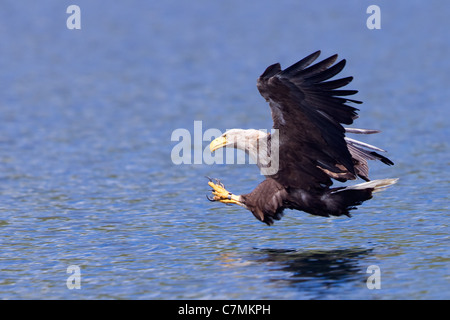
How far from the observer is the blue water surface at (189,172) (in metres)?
11.2

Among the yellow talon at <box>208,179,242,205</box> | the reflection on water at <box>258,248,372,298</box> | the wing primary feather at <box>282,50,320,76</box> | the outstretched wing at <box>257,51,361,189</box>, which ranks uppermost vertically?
the wing primary feather at <box>282,50,320,76</box>

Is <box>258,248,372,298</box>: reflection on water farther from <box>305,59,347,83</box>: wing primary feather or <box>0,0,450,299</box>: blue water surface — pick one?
<box>305,59,347,83</box>: wing primary feather

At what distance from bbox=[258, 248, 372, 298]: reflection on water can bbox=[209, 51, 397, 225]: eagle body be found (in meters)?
0.57

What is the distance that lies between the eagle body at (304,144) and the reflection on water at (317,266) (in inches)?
22.4

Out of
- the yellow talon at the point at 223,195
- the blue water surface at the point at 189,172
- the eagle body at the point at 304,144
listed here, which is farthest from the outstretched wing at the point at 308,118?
the blue water surface at the point at 189,172

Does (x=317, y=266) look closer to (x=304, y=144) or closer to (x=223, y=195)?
(x=304, y=144)

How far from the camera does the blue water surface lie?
36.8 ft

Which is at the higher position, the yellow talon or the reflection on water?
the yellow talon

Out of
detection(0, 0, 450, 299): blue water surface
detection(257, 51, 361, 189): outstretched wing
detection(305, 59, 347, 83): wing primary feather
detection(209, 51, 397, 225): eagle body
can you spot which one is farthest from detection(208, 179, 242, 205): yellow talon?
detection(305, 59, 347, 83): wing primary feather

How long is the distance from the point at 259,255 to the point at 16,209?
5.09 meters

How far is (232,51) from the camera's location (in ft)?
126

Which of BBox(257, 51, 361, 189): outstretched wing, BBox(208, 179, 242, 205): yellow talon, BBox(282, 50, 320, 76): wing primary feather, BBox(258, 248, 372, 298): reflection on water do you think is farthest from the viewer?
BBox(208, 179, 242, 205): yellow talon
